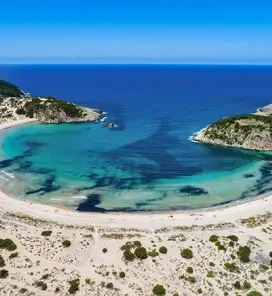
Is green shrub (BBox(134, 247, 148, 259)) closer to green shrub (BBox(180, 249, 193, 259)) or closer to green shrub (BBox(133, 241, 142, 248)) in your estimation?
green shrub (BBox(133, 241, 142, 248))

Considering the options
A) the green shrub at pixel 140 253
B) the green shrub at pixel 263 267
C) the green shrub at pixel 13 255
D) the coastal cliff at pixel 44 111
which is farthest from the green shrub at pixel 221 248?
the coastal cliff at pixel 44 111

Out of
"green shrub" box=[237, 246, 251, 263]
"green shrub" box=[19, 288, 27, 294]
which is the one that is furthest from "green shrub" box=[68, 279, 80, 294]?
"green shrub" box=[237, 246, 251, 263]

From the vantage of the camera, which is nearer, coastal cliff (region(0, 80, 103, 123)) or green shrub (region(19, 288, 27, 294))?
green shrub (region(19, 288, 27, 294))

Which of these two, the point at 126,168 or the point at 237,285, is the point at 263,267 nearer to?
the point at 237,285

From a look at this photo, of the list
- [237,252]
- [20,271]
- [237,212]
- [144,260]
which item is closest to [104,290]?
[144,260]

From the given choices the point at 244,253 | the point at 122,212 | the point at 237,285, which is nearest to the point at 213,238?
the point at 244,253
